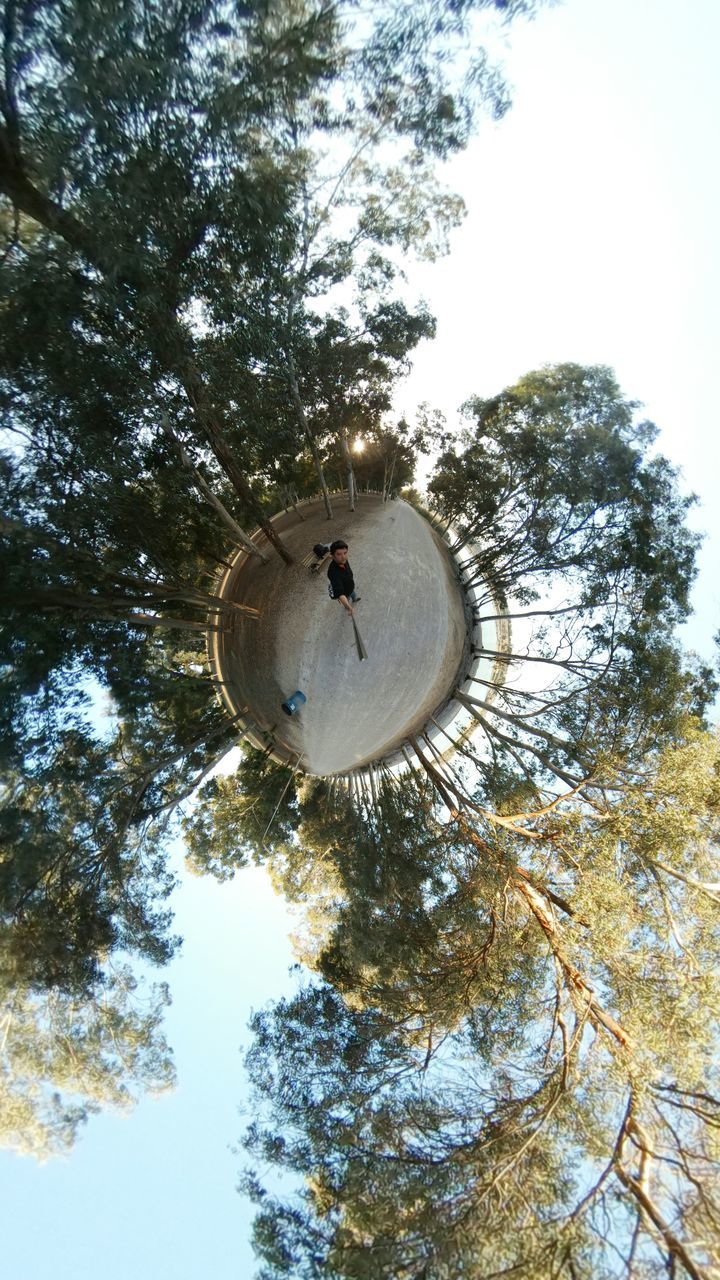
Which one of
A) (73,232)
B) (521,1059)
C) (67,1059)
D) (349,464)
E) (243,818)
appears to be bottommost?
(521,1059)

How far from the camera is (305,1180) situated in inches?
303

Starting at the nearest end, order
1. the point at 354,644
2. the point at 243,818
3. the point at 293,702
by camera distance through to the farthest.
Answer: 1. the point at 293,702
2. the point at 354,644
3. the point at 243,818

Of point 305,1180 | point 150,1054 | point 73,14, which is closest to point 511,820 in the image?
point 305,1180

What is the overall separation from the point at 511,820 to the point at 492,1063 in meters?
2.92

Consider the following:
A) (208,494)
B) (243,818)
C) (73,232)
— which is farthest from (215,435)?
(243,818)

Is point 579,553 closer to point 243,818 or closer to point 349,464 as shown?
point 349,464

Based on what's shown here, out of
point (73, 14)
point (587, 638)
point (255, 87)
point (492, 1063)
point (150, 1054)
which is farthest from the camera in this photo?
point (587, 638)

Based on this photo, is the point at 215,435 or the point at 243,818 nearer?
the point at 215,435

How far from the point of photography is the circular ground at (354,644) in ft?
31.2

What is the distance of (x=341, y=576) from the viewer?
27.8 ft

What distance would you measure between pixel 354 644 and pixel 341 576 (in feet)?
4.56

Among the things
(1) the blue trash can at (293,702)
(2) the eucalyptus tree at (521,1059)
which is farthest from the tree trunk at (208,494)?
(2) the eucalyptus tree at (521,1059)

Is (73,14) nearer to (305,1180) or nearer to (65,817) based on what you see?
(65,817)

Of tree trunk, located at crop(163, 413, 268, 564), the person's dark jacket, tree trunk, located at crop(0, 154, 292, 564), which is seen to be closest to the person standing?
the person's dark jacket
